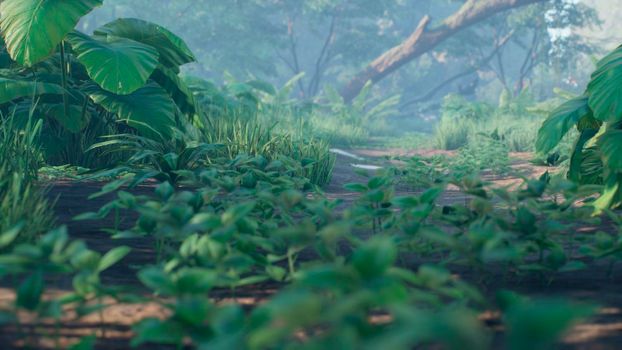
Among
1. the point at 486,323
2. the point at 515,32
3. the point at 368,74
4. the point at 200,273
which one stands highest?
the point at 515,32

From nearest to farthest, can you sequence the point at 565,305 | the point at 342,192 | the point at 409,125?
the point at 565,305, the point at 342,192, the point at 409,125

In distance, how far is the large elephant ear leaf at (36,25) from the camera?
4.51m

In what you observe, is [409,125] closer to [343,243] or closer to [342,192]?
[342,192]

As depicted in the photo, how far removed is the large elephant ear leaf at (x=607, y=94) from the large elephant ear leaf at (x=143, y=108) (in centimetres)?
295

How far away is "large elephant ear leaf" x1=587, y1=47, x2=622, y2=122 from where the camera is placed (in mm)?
3637

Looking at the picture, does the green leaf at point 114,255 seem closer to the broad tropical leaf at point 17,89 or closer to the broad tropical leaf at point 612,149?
the broad tropical leaf at point 612,149

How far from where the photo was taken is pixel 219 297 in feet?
7.73

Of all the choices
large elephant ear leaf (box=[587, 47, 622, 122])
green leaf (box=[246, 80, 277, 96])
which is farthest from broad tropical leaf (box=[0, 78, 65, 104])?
green leaf (box=[246, 80, 277, 96])

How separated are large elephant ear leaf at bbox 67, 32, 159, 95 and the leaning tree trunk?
57.7 ft

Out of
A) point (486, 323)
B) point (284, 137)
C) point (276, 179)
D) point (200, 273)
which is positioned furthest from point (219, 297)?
point (284, 137)

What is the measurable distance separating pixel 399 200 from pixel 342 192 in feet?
10.6

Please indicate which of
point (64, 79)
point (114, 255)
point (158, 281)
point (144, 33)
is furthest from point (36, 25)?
point (158, 281)

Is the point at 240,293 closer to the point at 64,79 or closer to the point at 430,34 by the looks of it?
the point at 64,79

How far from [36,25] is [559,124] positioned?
3.55 meters
